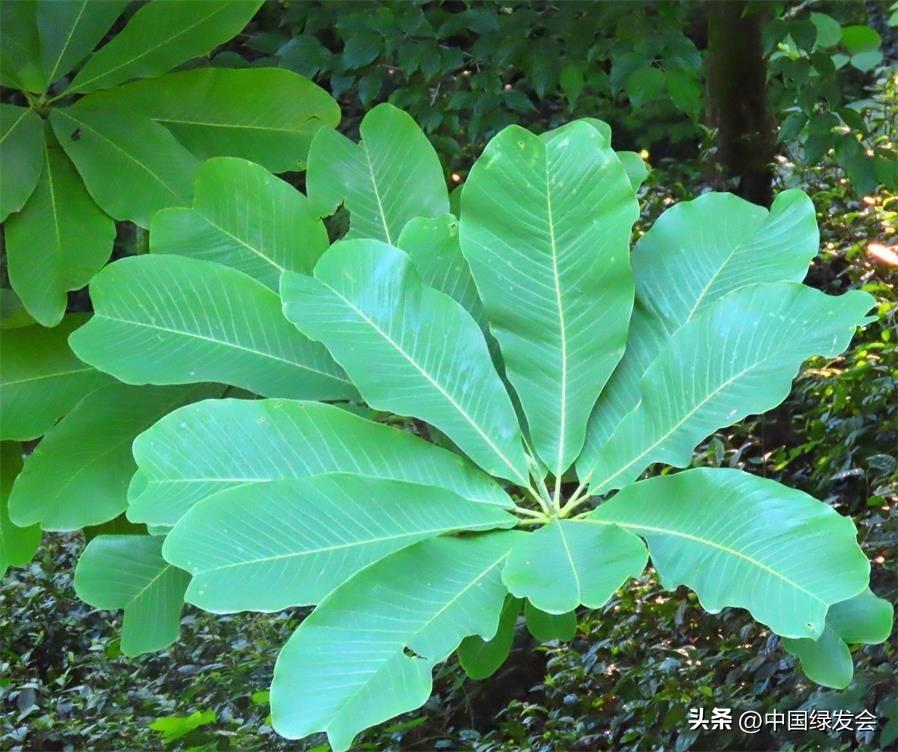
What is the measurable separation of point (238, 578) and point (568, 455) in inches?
12.4

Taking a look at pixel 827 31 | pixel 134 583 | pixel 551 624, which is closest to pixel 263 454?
pixel 134 583

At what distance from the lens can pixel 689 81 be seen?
2.23m

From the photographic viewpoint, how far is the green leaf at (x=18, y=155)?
1.22 meters

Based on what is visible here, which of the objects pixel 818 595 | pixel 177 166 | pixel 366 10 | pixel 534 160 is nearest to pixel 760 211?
pixel 534 160

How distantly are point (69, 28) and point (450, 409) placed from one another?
0.82 metres

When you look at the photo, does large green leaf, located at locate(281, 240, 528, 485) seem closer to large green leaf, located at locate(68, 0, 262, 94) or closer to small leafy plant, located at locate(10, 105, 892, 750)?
small leafy plant, located at locate(10, 105, 892, 750)

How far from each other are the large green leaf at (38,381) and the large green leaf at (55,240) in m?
0.04

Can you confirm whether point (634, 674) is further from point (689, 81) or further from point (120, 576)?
point (120, 576)

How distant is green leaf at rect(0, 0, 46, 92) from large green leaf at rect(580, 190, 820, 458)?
84 centimetres

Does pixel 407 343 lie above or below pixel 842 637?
above

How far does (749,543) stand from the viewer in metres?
0.75

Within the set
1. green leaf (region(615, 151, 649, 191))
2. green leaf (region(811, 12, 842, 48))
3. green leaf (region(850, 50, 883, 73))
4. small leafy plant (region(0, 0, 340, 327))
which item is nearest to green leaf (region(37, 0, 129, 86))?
small leafy plant (region(0, 0, 340, 327))

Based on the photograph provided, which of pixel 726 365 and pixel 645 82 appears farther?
pixel 645 82

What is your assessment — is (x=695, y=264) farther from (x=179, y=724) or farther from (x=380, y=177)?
(x=179, y=724)
